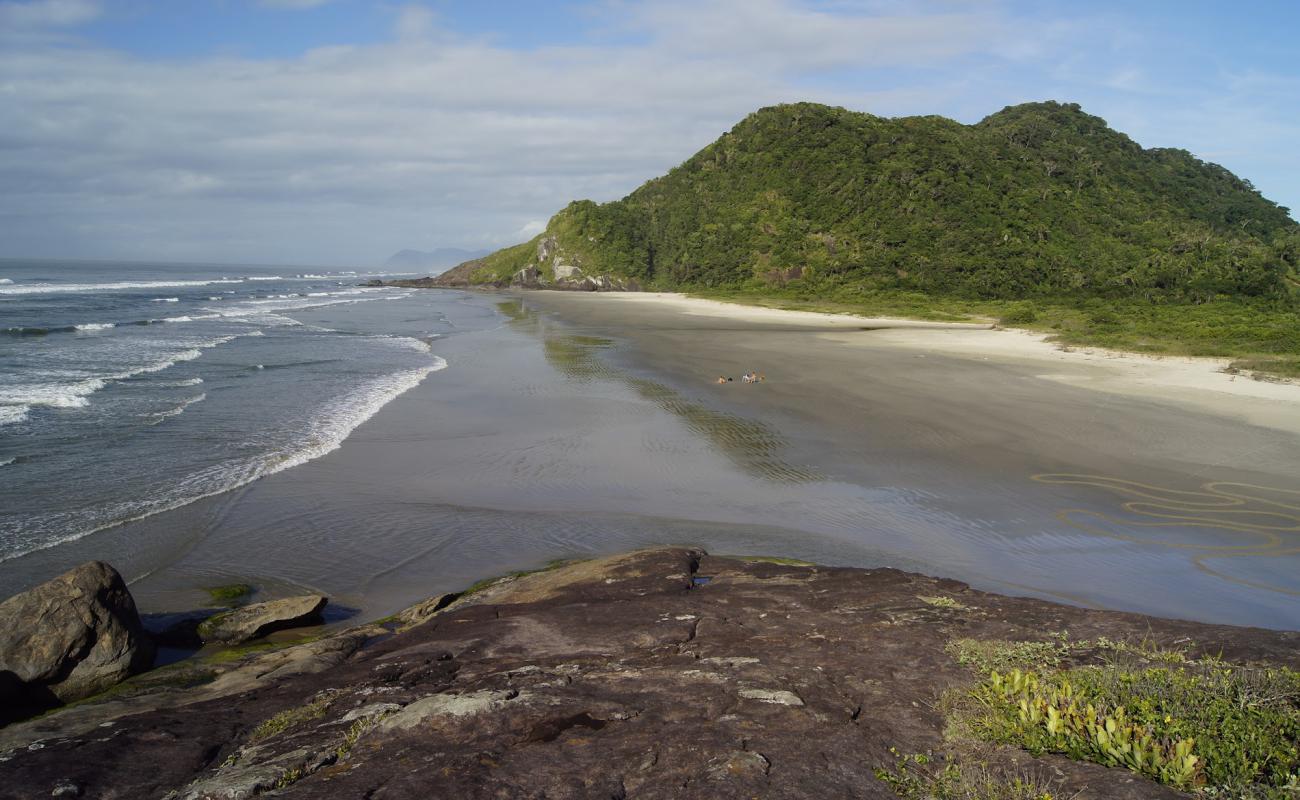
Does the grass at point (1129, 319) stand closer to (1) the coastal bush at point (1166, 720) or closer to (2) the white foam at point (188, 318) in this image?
(1) the coastal bush at point (1166, 720)

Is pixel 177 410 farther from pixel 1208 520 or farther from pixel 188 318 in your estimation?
pixel 188 318

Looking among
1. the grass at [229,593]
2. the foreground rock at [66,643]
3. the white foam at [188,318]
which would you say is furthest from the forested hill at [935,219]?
the foreground rock at [66,643]

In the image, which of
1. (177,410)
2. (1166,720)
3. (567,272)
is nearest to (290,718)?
(1166,720)

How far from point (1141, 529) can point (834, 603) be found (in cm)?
830

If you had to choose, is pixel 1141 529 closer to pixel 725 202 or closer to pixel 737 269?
pixel 737 269

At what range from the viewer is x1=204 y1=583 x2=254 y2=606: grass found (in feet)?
35.1

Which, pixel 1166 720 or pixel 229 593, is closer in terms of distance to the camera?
pixel 1166 720

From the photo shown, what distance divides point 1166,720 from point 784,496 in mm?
10386

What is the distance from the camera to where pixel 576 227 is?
11900cm

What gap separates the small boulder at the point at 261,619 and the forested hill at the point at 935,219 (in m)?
74.0

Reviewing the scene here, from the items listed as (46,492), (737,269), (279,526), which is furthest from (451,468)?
(737,269)

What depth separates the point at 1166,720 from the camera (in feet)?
16.5

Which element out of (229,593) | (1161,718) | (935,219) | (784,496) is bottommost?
(229,593)

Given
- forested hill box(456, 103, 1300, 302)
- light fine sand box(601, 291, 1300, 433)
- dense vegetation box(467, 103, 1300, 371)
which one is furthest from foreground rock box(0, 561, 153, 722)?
forested hill box(456, 103, 1300, 302)
